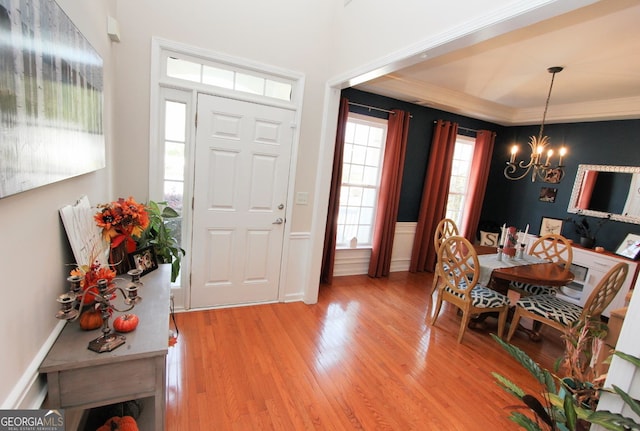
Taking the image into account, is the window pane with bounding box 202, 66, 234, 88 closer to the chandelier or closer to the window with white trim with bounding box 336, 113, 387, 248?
the window with white trim with bounding box 336, 113, 387, 248

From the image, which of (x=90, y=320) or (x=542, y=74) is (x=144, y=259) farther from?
(x=542, y=74)

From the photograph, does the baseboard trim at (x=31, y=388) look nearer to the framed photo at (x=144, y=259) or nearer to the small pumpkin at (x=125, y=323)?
the small pumpkin at (x=125, y=323)

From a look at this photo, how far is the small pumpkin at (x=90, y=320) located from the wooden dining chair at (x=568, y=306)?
3.10 m

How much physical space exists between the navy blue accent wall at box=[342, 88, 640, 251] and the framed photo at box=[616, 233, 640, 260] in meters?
0.11

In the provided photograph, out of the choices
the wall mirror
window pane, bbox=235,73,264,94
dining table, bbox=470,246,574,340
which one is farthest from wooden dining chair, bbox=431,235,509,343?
the wall mirror

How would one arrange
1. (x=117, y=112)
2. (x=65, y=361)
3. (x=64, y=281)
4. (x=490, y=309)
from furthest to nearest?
(x=490, y=309) → (x=117, y=112) → (x=64, y=281) → (x=65, y=361)

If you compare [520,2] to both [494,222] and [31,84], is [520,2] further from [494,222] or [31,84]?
[494,222]

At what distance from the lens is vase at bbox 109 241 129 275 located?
5.66ft

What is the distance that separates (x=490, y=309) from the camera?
2824mm

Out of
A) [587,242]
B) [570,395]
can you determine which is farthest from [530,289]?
[570,395]

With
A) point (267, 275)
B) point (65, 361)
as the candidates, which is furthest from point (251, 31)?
point (65, 361)

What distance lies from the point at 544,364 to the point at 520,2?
9.38 ft

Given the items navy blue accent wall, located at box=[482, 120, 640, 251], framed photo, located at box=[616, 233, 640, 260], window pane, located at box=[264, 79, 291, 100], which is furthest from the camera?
navy blue accent wall, located at box=[482, 120, 640, 251]

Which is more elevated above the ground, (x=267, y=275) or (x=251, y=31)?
(x=251, y=31)
